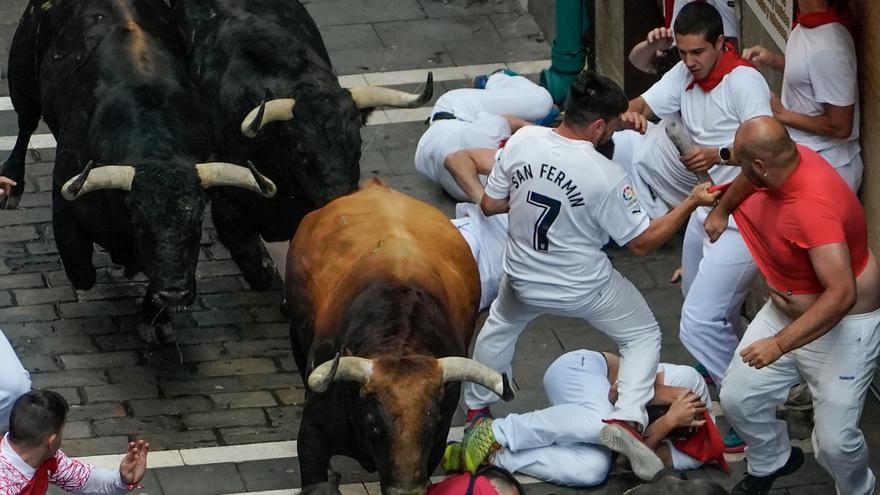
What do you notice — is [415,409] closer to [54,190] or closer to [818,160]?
[818,160]

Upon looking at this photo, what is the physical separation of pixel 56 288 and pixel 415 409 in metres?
4.76

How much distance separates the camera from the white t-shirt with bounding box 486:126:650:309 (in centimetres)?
897

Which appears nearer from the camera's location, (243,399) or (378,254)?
(378,254)

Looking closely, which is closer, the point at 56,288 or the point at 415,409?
the point at 415,409

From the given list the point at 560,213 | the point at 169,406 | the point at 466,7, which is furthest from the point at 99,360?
the point at 466,7

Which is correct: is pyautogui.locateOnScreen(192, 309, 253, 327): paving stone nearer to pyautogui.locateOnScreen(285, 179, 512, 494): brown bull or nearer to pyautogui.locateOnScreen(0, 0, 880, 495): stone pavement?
pyautogui.locateOnScreen(0, 0, 880, 495): stone pavement

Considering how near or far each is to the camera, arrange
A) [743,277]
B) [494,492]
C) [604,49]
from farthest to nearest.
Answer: [604,49] < [743,277] < [494,492]

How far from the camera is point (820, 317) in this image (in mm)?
8102

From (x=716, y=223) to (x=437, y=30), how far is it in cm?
715

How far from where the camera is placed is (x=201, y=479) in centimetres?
974

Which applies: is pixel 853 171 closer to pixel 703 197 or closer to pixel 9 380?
pixel 703 197

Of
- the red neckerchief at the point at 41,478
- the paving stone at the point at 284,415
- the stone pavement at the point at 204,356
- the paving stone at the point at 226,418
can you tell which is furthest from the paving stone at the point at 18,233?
the red neckerchief at the point at 41,478

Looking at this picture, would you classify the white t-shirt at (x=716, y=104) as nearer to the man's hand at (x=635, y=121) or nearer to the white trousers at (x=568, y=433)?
the man's hand at (x=635, y=121)

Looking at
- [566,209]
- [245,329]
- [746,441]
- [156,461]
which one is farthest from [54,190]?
[746,441]
